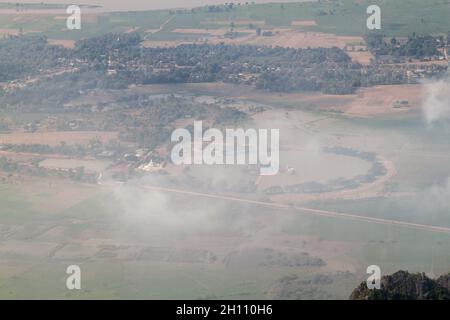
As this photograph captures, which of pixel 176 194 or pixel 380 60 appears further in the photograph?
pixel 380 60

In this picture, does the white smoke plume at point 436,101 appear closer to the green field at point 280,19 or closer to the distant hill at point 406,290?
the green field at point 280,19

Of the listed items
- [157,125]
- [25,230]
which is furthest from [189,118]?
[25,230]

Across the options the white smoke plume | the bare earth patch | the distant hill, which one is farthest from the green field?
the distant hill

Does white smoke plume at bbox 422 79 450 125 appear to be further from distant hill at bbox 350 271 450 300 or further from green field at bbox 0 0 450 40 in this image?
distant hill at bbox 350 271 450 300

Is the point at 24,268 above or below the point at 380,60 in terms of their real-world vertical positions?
below

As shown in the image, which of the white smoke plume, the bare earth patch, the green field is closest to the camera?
the bare earth patch

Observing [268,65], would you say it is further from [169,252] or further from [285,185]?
[169,252]

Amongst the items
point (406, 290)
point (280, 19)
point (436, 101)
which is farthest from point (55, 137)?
point (280, 19)

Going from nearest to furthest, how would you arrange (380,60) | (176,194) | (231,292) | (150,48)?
(231,292)
(176,194)
(380,60)
(150,48)
